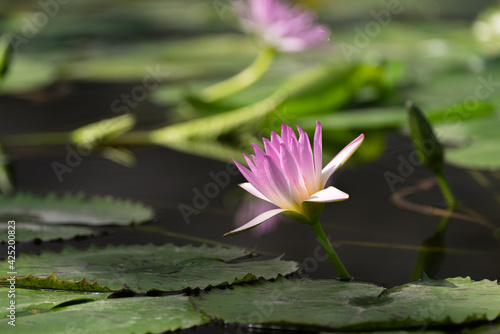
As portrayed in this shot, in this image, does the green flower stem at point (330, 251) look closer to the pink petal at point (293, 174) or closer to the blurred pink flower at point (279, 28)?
the pink petal at point (293, 174)

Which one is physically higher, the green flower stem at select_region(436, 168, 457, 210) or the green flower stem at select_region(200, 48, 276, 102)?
the green flower stem at select_region(200, 48, 276, 102)

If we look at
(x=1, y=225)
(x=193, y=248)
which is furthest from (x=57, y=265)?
(x=1, y=225)

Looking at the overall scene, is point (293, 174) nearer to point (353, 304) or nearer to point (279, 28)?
point (353, 304)

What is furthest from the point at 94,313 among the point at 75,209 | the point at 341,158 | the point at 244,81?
the point at 244,81

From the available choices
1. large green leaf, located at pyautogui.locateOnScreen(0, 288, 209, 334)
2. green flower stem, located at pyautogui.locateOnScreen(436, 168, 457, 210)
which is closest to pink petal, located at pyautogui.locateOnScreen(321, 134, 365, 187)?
large green leaf, located at pyautogui.locateOnScreen(0, 288, 209, 334)

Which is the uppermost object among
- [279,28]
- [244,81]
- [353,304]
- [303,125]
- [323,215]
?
[279,28]

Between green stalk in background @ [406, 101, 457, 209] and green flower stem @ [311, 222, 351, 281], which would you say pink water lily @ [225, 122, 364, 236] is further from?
green stalk in background @ [406, 101, 457, 209]
